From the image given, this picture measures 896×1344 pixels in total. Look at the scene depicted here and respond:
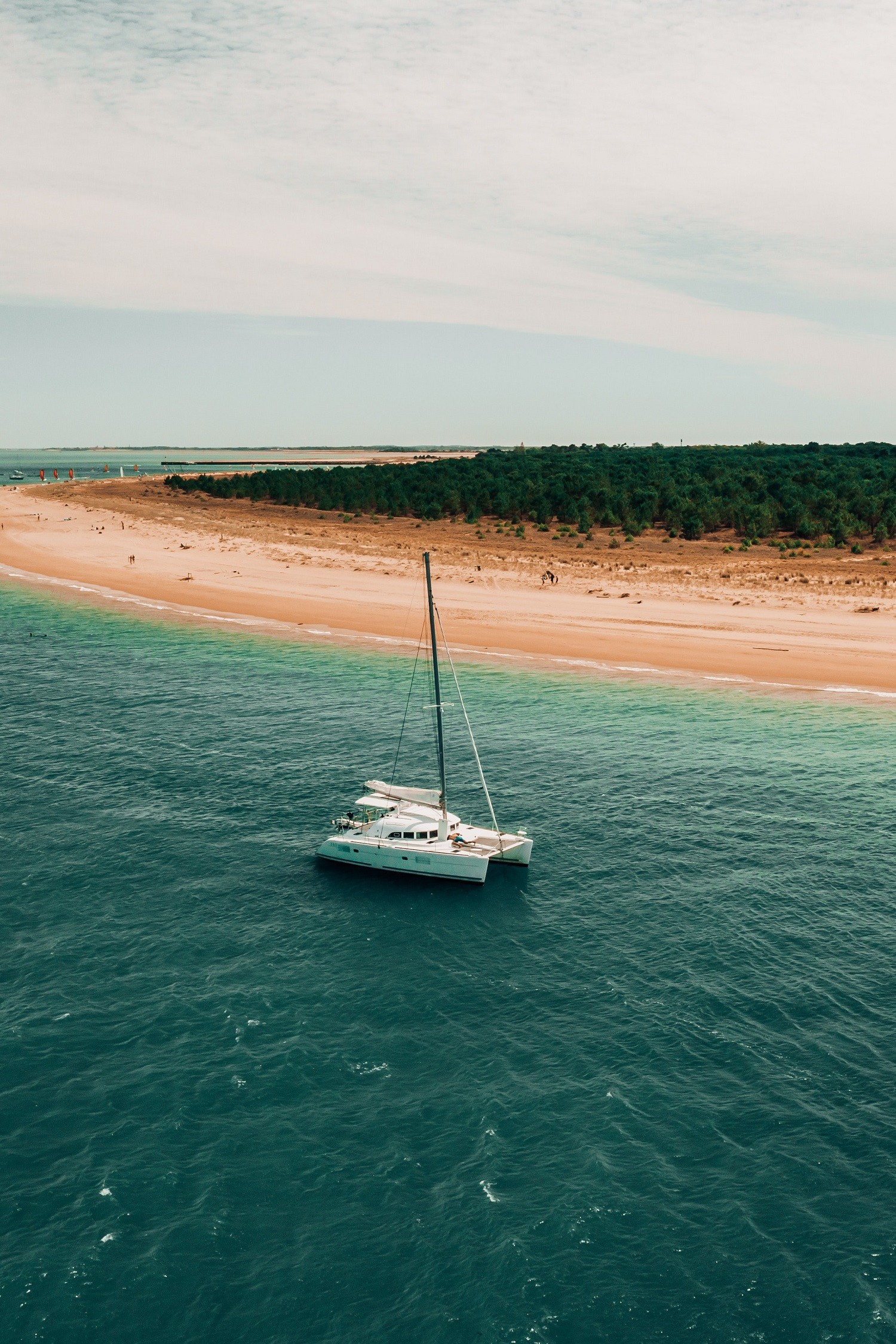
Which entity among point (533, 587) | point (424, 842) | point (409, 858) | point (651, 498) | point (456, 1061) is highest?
point (651, 498)

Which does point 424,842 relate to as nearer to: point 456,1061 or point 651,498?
A: point 456,1061

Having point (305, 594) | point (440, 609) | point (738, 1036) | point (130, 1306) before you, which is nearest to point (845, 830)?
point (738, 1036)

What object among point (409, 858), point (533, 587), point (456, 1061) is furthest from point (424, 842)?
point (533, 587)

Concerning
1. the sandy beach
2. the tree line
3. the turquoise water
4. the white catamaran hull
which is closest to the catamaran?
the white catamaran hull

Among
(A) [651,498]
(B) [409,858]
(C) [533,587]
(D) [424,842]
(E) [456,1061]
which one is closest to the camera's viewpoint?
(E) [456,1061]

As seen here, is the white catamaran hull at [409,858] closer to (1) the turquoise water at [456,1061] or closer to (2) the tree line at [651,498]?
(1) the turquoise water at [456,1061]
